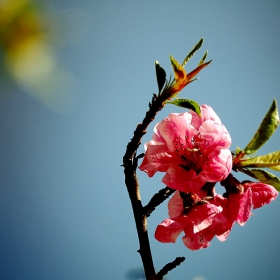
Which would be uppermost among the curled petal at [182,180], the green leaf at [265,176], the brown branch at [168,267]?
the green leaf at [265,176]

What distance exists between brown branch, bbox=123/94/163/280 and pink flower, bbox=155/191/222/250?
0.08 m

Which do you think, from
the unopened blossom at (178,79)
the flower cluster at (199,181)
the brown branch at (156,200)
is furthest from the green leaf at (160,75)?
the brown branch at (156,200)

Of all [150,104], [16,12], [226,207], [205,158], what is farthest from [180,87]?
[16,12]

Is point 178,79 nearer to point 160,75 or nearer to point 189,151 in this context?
point 160,75

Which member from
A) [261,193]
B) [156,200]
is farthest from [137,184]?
[261,193]

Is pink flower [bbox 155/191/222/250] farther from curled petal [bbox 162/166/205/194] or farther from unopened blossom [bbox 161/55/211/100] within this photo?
unopened blossom [bbox 161/55/211/100]

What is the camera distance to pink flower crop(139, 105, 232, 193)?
0.58 metres

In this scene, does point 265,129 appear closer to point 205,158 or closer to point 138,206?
point 205,158

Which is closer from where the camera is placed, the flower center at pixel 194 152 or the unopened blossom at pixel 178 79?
the unopened blossom at pixel 178 79

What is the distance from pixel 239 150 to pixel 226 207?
0.46 feet

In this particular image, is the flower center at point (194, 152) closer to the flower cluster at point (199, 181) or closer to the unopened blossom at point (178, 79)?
the flower cluster at point (199, 181)

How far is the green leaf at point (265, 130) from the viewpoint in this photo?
2.02 ft

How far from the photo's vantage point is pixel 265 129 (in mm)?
625

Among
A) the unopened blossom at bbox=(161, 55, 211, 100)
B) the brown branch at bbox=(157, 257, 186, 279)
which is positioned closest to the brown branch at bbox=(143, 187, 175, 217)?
the brown branch at bbox=(157, 257, 186, 279)
